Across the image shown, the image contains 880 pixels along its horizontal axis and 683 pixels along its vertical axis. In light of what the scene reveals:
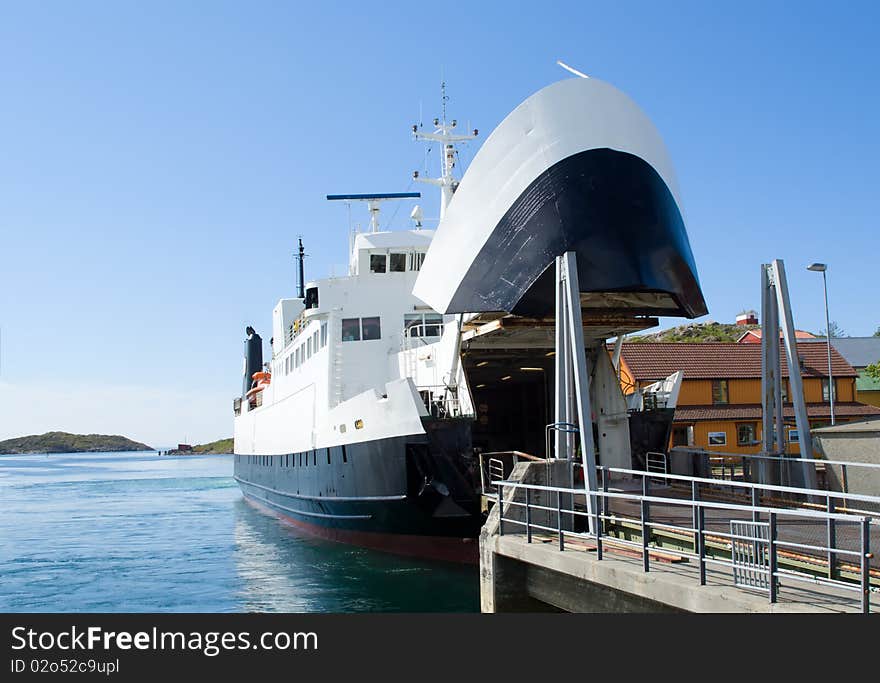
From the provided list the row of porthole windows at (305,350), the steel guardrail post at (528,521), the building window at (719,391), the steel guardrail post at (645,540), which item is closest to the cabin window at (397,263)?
the row of porthole windows at (305,350)

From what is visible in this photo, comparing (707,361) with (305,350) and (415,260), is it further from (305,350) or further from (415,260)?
(305,350)

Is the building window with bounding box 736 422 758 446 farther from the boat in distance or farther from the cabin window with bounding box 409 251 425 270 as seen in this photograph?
the cabin window with bounding box 409 251 425 270

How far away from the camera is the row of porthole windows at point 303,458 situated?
20.2m

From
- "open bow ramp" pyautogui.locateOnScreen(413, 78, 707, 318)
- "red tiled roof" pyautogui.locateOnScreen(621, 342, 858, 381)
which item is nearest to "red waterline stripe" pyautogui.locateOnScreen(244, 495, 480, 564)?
"open bow ramp" pyautogui.locateOnScreen(413, 78, 707, 318)

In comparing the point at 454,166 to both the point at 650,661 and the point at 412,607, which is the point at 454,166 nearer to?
the point at 412,607

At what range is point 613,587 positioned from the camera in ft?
29.4

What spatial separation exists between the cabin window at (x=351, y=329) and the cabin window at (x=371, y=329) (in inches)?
5.4

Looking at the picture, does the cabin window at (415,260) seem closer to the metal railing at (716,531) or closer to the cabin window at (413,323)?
the cabin window at (413,323)

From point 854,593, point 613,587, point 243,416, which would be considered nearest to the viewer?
point 854,593

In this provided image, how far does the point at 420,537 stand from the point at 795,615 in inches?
465

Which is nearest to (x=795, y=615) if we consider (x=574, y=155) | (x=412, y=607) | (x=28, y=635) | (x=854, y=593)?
(x=854, y=593)

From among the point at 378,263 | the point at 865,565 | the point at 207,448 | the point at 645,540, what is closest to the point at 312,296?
the point at 378,263

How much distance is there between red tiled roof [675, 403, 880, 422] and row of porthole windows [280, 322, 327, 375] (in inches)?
646

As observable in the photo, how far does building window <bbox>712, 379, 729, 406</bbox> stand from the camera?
3681cm
